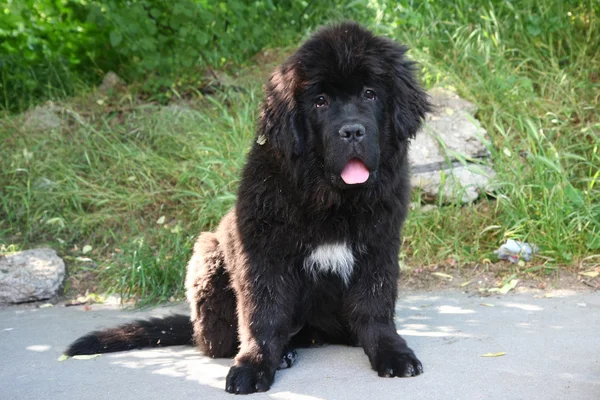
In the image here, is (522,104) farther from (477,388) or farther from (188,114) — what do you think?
(477,388)

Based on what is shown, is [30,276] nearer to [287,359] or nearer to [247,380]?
[287,359]

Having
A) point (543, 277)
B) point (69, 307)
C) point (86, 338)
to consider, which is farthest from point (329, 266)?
point (69, 307)

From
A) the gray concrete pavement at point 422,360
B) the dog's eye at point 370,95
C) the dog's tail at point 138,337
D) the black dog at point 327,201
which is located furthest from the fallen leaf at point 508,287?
the dog's tail at point 138,337

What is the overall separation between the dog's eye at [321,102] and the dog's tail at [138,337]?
1291 mm

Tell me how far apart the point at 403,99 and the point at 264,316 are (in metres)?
1.11

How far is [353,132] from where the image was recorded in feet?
9.95

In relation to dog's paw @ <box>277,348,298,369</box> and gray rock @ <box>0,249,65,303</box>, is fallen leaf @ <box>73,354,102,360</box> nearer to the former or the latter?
dog's paw @ <box>277,348,298,369</box>

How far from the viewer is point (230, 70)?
22.7ft

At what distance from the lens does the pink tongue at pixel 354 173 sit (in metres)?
3.13

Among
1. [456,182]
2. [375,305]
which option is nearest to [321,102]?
[375,305]

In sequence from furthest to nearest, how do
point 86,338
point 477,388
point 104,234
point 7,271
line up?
point 104,234, point 7,271, point 86,338, point 477,388

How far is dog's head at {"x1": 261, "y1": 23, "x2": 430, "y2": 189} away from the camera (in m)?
3.11

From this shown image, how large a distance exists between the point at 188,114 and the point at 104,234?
4.71ft

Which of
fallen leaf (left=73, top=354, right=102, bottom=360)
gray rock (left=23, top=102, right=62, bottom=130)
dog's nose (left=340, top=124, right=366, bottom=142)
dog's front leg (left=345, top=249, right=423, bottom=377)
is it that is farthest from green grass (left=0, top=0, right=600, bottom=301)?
dog's nose (left=340, top=124, right=366, bottom=142)
